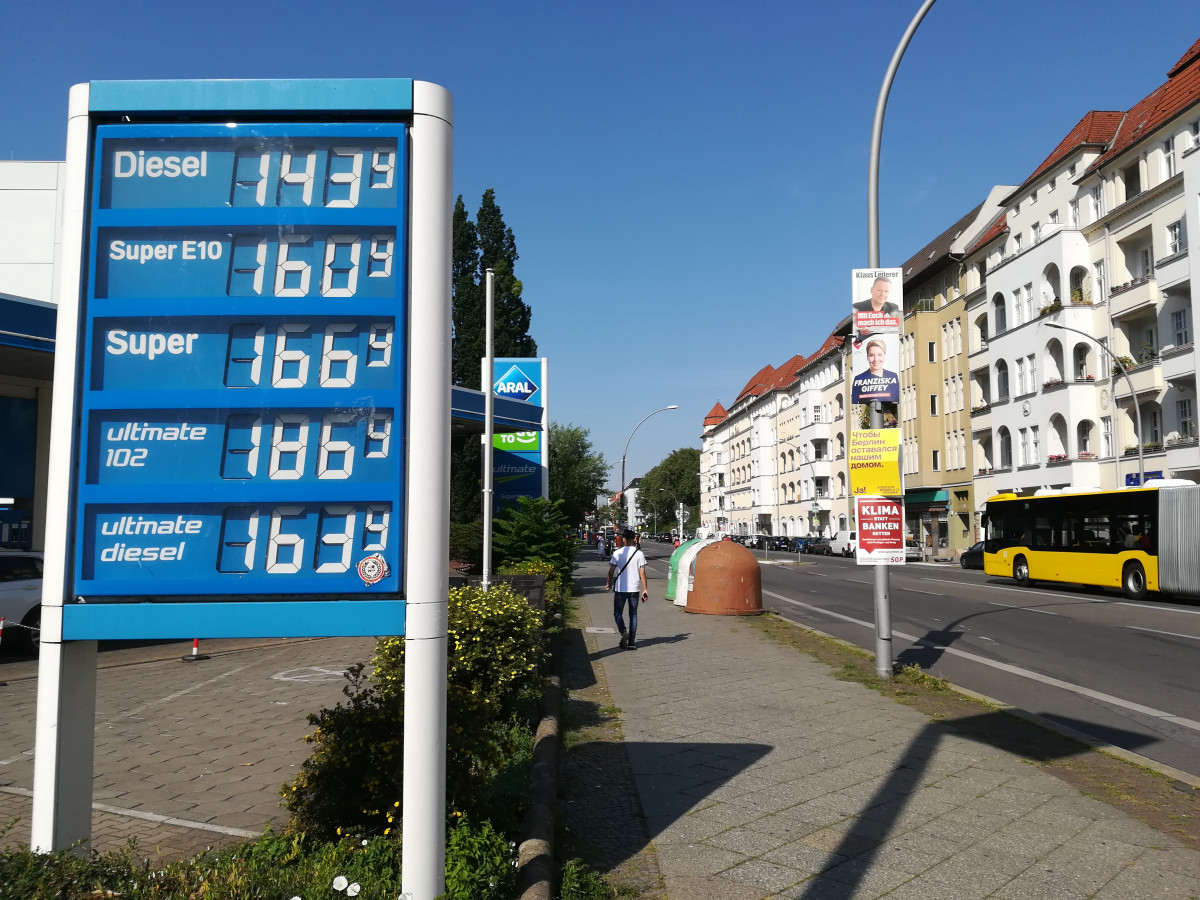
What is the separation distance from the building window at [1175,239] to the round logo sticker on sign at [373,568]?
128ft

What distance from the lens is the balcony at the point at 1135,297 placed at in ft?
123

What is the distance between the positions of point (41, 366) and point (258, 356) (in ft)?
54.6

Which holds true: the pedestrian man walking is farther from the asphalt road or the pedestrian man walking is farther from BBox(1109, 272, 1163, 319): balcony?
BBox(1109, 272, 1163, 319): balcony

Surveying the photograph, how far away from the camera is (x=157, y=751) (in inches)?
310

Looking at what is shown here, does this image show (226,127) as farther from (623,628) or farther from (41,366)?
(41,366)

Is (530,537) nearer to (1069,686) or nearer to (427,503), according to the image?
(1069,686)

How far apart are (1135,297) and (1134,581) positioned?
60.2 ft

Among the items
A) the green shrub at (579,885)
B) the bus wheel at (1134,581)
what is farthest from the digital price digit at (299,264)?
the bus wheel at (1134,581)

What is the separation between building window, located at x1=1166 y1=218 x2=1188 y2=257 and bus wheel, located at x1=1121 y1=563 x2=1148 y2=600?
16.4 meters

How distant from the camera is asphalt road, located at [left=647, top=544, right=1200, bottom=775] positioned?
30.9ft

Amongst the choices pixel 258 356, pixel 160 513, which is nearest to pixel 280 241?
pixel 258 356

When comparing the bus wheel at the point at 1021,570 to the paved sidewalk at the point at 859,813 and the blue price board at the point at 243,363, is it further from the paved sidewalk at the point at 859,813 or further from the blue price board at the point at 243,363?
the blue price board at the point at 243,363

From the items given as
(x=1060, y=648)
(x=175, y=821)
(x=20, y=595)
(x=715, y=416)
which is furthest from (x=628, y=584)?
(x=715, y=416)

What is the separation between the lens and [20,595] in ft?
46.8
